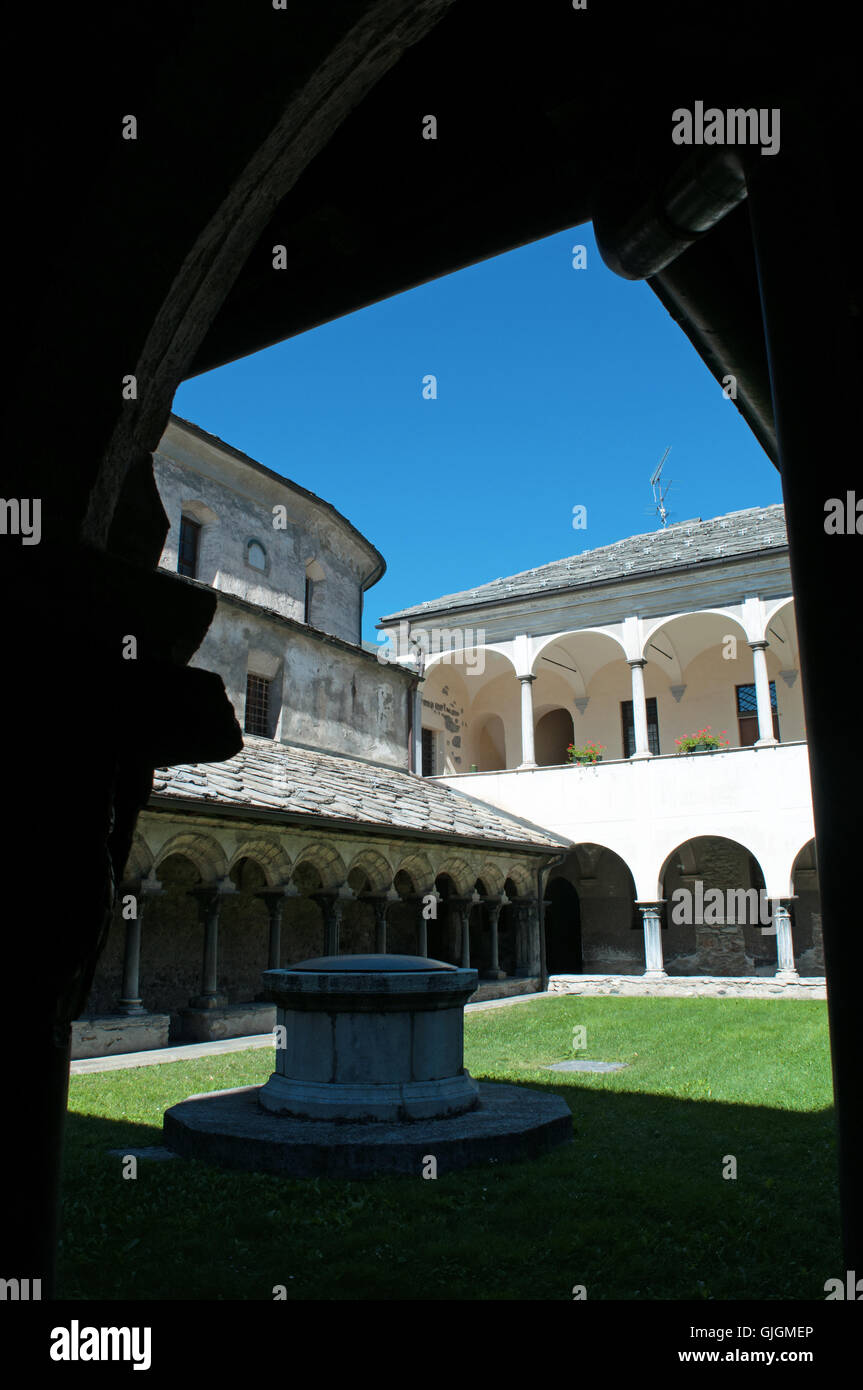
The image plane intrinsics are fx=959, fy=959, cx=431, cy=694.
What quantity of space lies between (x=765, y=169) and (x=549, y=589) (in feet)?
71.2

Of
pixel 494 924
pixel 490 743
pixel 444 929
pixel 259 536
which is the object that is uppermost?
pixel 259 536

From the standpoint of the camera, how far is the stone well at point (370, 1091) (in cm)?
585

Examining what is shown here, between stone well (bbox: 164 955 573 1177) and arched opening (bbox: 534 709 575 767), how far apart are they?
21565mm

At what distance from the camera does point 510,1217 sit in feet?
15.6

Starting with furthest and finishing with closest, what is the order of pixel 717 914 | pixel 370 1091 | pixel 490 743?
pixel 490 743 < pixel 717 914 < pixel 370 1091

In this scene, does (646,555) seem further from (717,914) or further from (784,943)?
(784,943)

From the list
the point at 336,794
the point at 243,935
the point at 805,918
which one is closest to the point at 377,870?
the point at 336,794

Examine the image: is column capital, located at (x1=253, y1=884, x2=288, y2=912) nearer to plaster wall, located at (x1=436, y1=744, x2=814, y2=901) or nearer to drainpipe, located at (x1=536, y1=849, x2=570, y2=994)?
drainpipe, located at (x1=536, y1=849, x2=570, y2=994)

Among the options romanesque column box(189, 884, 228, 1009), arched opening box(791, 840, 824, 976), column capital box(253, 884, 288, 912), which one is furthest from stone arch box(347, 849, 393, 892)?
arched opening box(791, 840, 824, 976)

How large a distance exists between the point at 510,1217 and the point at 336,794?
446 inches

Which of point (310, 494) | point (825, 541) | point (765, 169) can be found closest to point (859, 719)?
point (825, 541)

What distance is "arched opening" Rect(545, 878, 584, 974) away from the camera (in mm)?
25516

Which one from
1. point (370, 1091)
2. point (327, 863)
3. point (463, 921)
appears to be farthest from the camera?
point (463, 921)
